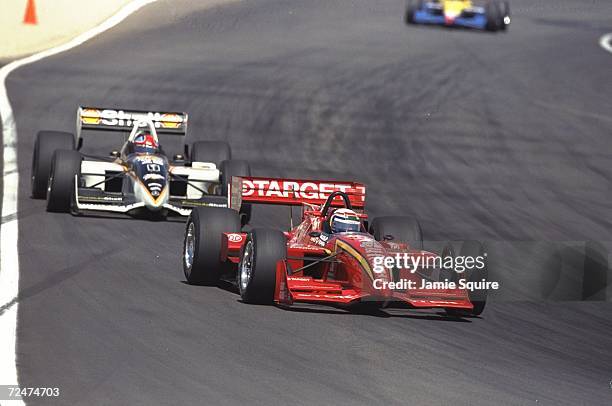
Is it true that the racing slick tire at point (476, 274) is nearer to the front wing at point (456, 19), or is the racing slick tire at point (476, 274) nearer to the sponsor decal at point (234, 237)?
the sponsor decal at point (234, 237)

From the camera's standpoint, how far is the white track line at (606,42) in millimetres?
36956

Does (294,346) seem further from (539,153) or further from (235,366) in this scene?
(539,153)

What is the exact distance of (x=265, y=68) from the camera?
112ft

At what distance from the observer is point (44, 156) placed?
2044 centimetres

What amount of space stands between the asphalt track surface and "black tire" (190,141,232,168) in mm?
1030

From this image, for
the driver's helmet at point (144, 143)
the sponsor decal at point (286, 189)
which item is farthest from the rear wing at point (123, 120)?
the sponsor decal at point (286, 189)

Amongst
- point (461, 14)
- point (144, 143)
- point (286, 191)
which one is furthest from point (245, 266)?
point (461, 14)

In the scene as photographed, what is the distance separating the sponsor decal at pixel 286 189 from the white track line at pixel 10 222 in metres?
2.79

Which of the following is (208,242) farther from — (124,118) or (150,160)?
(124,118)

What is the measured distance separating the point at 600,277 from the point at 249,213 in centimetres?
610

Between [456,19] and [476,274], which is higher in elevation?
[456,19]

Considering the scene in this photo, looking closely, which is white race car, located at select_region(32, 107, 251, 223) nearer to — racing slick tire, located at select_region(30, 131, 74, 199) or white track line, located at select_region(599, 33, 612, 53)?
racing slick tire, located at select_region(30, 131, 74, 199)

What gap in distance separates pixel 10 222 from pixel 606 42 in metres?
23.6

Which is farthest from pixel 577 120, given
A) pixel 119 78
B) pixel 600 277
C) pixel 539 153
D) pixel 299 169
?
pixel 600 277
